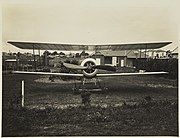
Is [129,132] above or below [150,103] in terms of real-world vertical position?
below

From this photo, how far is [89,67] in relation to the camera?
1840 mm

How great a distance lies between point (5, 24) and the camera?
1803 millimetres

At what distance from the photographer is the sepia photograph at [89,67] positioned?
181cm

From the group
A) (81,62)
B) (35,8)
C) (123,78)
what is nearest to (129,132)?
(123,78)

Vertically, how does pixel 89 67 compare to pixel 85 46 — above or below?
below

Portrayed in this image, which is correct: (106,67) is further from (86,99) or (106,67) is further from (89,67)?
(86,99)

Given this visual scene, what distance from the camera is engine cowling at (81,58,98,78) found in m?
1.84

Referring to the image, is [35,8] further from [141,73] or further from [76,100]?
[141,73]

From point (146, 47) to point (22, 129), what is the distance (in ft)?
2.63

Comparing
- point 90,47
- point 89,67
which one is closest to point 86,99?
point 89,67

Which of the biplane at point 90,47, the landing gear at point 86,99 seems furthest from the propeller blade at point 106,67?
the landing gear at point 86,99

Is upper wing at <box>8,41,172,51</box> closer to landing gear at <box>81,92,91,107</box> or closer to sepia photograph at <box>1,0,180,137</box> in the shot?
sepia photograph at <box>1,0,180,137</box>

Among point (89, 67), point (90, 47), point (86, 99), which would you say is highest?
point (90, 47)

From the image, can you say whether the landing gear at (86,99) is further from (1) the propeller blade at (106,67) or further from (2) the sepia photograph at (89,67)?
(1) the propeller blade at (106,67)
